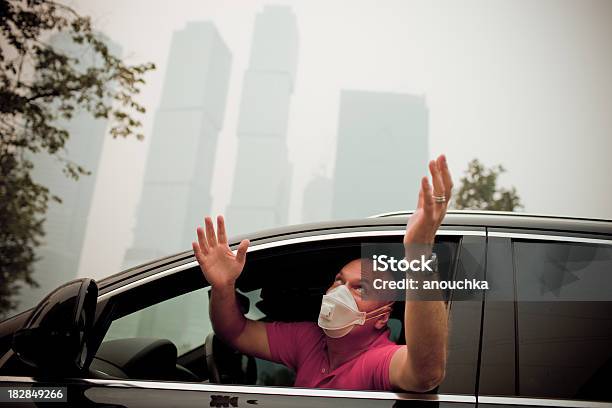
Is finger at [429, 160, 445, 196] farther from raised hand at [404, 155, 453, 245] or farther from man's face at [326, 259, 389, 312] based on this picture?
man's face at [326, 259, 389, 312]

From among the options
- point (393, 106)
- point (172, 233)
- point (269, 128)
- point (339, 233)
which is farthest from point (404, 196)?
point (339, 233)

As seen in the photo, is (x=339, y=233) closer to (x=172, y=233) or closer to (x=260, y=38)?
(x=172, y=233)

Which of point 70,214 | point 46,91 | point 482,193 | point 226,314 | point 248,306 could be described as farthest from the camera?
point 70,214

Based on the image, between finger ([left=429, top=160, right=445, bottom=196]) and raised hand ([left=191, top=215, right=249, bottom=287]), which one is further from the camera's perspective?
raised hand ([left=191, top=215, right=249, bottom=287])

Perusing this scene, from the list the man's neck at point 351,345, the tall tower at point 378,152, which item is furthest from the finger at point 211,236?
the tall tower at point 378,152

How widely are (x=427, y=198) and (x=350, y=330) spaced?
0.69m

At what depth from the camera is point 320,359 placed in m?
1.72

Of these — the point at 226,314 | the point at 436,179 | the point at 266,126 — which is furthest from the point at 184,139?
the point at 436,179

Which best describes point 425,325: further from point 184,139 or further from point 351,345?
point 184,139

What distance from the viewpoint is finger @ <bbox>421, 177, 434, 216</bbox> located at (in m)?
1.21

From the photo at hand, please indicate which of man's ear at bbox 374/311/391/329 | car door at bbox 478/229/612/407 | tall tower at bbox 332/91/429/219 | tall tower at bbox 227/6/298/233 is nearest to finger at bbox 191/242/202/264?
man's ear at bbox 374/311/391/329

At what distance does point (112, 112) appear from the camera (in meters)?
10.5

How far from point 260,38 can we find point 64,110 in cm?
15425

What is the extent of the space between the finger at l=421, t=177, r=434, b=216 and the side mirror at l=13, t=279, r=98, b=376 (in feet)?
3.52
